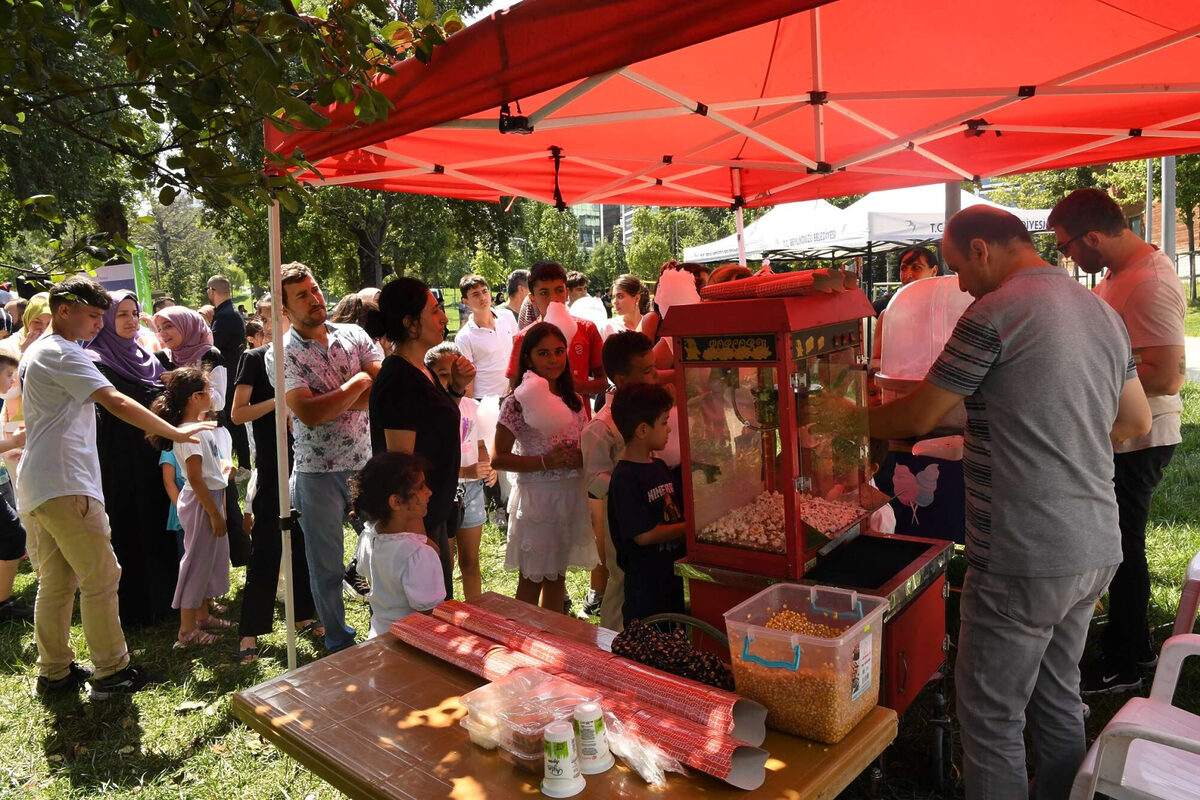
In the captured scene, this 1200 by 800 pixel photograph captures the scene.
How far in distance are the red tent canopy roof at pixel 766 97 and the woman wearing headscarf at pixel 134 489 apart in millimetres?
1899

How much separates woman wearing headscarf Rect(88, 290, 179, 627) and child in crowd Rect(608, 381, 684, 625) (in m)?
3.31

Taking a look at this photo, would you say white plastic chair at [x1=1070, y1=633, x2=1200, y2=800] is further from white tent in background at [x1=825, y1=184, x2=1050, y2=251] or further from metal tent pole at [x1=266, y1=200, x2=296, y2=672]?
white tent in background at [x1=825, y1=184, x2=1050, y2=251]

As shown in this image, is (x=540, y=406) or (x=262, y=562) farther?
(x=262, y=562)

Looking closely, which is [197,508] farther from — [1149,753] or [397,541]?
[1149,753]

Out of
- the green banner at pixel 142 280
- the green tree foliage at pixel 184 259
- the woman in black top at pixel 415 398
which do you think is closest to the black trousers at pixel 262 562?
the woman in black top at pixel 415 398

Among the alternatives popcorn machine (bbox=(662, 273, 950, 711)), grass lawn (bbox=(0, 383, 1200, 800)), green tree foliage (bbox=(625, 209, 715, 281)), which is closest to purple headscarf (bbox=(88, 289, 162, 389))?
grass lawn (bbox=(0, 383, 1200, 800))

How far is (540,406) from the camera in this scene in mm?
3633

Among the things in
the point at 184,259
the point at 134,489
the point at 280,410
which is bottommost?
the point at 134,489

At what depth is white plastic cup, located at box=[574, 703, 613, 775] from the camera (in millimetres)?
1622

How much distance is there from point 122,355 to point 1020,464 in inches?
188

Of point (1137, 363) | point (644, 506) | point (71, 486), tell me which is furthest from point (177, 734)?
point (1137, 363)

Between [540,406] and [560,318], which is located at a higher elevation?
[560,318]

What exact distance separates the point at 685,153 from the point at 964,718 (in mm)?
3596

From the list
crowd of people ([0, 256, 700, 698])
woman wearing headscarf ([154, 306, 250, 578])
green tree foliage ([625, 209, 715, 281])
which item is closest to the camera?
crowd of people ([0, 256, 700, 698])
